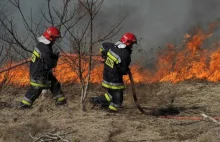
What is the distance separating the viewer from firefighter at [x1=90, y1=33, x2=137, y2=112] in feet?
24.3

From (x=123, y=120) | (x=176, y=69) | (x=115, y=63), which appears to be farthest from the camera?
(x=176, y=69)

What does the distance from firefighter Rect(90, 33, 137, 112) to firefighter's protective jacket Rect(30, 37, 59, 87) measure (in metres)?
1.06

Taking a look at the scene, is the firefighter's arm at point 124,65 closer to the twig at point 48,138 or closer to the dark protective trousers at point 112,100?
the dark protective trousers at point 112,100

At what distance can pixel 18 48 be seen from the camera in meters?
9.32

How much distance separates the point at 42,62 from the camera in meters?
7.65

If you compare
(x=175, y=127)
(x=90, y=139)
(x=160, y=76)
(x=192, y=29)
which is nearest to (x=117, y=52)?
(x=175, y=127)

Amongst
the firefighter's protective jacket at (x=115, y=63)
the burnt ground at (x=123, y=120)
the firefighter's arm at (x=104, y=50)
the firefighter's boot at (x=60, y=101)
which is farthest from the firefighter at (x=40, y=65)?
the firefighter's protective jacket at (x=115, y=63)

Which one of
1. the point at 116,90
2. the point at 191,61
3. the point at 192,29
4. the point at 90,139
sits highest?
the point at 192,29

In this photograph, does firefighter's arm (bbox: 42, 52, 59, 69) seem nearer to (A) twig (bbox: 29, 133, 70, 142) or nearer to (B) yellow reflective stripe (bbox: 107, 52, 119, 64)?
(B) yellow reflective stripe (bbox: 107, 52, 119, 64)

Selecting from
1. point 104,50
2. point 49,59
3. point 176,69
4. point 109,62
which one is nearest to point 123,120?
point 109,62

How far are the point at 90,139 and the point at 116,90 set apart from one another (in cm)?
247

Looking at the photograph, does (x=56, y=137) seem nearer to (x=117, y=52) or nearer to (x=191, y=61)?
(x=117, y=52)

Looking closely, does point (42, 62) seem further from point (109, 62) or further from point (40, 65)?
point (109, 62)

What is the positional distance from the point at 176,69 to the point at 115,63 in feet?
15.6
